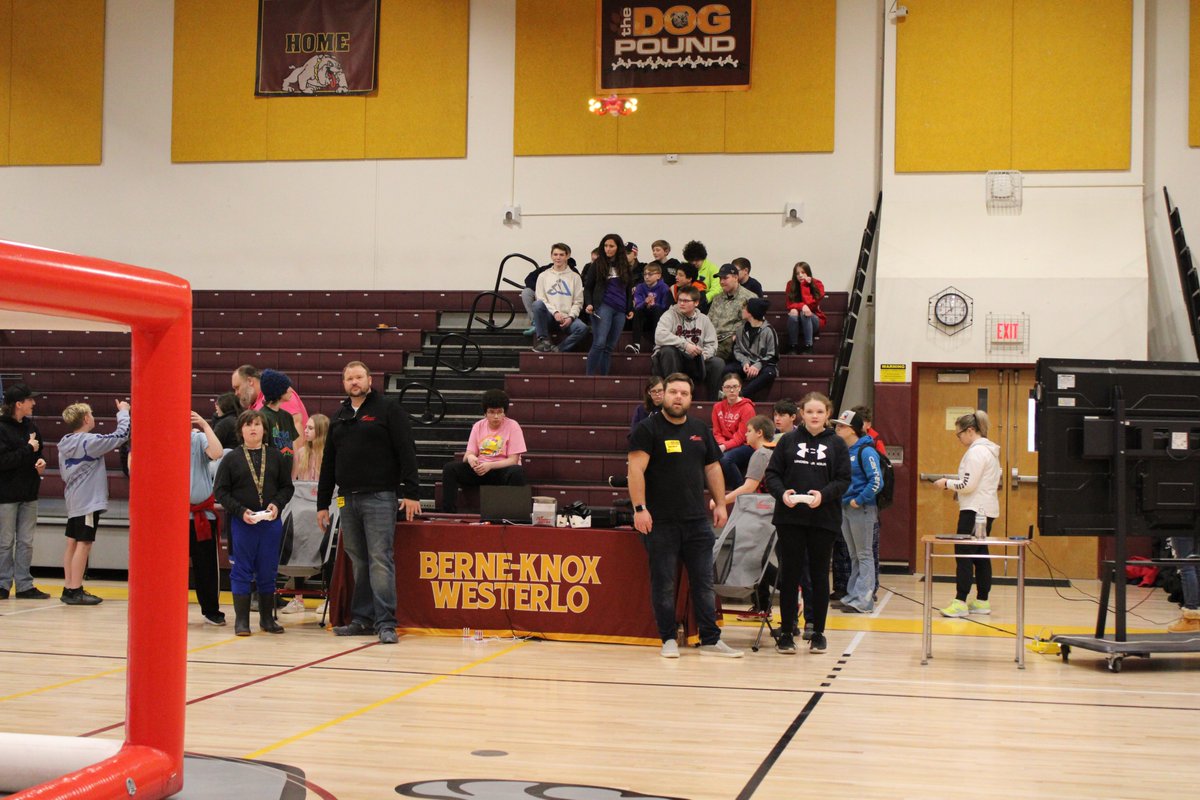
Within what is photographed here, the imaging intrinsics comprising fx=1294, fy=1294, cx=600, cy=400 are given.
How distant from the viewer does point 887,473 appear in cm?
1095

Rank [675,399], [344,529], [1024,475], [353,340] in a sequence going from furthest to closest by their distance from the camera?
[353,340] < [1024,475] < [344,529] < [675,399]

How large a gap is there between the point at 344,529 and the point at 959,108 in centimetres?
972

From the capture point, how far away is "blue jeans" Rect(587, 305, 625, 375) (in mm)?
13812

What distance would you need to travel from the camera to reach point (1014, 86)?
48.9ft

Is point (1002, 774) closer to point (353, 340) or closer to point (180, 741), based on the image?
point (180, 741)

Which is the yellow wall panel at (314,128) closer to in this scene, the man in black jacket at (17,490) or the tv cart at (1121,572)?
the man in black jacket at (17,490)

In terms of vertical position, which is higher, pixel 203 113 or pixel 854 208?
pixel 203 113

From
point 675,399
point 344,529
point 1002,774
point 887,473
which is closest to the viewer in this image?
point 1002,774

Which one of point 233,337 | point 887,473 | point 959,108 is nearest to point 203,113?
point 233,337

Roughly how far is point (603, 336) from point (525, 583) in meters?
5.66

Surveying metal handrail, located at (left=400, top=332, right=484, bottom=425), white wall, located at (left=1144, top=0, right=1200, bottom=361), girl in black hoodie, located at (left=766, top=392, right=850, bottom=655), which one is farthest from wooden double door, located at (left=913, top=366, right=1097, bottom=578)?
girl in black hoodie, located at (left=766, top=392, right=850, bottom=655)

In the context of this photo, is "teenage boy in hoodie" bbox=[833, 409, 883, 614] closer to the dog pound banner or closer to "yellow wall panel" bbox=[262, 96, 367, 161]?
the dog pound banner

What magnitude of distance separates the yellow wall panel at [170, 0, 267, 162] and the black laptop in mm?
9719

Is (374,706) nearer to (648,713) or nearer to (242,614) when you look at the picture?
(648,713)
